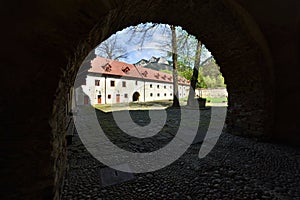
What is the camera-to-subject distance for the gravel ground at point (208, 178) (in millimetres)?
1842

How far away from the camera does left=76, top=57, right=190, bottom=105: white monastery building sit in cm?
1792

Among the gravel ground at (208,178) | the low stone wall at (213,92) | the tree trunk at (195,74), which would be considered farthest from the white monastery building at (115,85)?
the gravel ground at (208,178)

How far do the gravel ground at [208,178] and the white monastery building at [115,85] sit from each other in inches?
507

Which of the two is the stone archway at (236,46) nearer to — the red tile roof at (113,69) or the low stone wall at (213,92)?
the red tile roof at (113,69)

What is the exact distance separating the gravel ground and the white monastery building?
12865mm

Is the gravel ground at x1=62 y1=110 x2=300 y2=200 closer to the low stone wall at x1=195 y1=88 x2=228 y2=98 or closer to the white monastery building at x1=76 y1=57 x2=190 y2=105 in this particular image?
the white monastery building at x1=76 y1=57 x2=190 y2=105

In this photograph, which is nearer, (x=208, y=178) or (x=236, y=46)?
(x=208, y=178)

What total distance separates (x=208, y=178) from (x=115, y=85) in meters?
19.4

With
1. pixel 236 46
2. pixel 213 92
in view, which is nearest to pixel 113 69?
pixel 213 92

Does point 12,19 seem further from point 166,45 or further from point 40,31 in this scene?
point 166,45

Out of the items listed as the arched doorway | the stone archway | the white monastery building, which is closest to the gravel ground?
the stone archway

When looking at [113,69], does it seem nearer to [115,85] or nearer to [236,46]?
[115,85]

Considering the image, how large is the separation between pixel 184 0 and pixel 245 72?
86.3 inches

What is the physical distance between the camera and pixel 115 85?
811 inches
